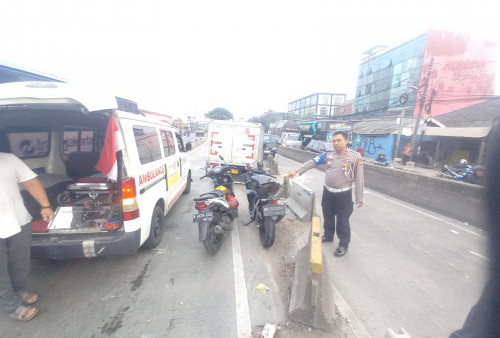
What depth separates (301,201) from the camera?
16.2 ft

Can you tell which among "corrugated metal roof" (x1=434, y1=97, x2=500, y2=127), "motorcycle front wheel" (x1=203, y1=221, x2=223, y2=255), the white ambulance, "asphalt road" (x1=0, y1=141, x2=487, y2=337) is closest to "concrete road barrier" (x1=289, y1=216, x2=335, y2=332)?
"asphalt road" (x1=0, y1=141, x2=487, y2=337)

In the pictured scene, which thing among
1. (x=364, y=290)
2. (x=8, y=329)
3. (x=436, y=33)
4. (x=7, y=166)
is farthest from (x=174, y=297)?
(x=436, y=33)

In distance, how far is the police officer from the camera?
3.32 metres

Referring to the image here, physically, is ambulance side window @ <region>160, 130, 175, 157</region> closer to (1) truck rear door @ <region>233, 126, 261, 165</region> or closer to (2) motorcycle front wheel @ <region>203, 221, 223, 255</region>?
(2) motorcycle front wheel @ <region>203, 221, 223, 255</region>

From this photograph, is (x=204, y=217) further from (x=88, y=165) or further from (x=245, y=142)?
(x=245, y=142)

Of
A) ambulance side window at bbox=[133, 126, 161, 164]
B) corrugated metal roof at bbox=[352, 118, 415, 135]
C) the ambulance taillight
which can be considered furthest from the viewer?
corrugated metal roof at bbox=[352, 118, 415, 135]

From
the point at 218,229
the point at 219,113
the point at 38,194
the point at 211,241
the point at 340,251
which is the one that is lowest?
the point at 340,251

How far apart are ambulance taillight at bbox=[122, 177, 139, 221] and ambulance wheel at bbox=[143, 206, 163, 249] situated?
25.1 inches

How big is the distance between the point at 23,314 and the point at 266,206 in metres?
2.94

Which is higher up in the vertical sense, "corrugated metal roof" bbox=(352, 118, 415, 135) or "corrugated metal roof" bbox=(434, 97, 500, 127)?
"corrugated metal roof" bbox=(434, 97, 500, 127)

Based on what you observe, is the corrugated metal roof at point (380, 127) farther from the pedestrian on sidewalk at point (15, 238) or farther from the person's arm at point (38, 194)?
the pedestrian on sidewalk at point (15, 238)

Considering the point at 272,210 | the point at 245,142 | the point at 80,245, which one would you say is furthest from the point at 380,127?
the point at 80,245

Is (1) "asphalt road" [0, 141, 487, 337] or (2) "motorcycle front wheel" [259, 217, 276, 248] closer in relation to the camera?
(1) "asphalt road" [0, 141, 487, 337]

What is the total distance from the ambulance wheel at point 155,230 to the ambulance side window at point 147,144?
82 centimetres
